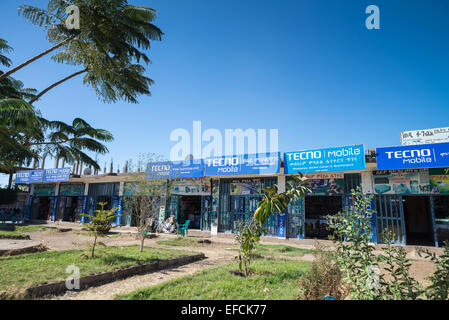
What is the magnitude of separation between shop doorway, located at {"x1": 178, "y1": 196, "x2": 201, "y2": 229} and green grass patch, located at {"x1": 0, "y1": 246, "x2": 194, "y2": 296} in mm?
10917

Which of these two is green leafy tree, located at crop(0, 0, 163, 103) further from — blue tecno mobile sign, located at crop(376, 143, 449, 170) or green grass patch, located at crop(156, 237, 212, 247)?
blue tecno mobile sign, located at crop(376, 143, 449, 170)

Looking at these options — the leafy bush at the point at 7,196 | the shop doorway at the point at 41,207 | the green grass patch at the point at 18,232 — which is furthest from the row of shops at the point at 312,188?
the leafy bush at the point at 7,196

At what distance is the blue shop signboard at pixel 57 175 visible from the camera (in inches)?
829

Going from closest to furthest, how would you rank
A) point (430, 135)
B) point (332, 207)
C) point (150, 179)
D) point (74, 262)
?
1. point (74, 262)
2. point (150, 179)
3. point (430, 135)
4. point (332, 207)

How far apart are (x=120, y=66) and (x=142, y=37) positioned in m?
1.37

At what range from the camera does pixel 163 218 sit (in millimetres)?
17984

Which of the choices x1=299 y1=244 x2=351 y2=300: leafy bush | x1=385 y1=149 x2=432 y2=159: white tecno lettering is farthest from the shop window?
x1=299 y1=244 x2=351 y2=300: leafy bush

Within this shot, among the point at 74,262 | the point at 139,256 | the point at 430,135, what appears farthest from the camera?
the point at 430,135

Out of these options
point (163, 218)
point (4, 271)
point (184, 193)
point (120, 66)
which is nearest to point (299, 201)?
point (184, 193)

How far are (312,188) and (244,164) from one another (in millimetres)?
3988

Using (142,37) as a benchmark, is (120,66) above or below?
below
